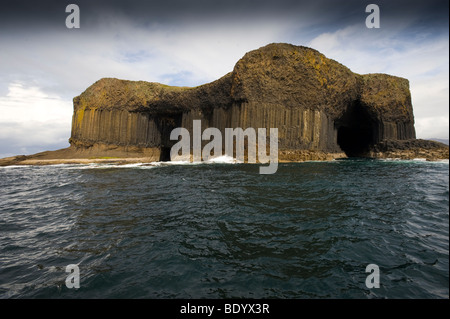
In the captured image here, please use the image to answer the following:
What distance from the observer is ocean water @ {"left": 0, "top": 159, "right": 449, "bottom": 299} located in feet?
12.1

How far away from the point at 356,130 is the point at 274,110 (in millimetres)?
27505

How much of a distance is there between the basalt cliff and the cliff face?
148 mm

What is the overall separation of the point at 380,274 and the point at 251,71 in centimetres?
3220

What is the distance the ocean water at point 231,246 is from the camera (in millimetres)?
3688

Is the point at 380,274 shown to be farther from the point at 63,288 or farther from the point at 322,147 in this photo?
the point at 322,147

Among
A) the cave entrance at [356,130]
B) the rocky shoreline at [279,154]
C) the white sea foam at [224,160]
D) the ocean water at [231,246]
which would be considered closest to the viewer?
the ocean water at [231,246]

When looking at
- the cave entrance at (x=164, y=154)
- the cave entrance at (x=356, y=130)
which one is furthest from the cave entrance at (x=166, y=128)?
the cave entrance at (x=356, y=130)

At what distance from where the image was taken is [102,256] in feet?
16.0

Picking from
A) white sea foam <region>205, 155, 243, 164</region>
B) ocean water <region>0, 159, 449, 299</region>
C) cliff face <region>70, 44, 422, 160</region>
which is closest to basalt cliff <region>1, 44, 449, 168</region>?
cliff face <region>70, 44, 422, 160</region>

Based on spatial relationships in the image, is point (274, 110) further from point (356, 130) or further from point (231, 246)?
point (231, 246)

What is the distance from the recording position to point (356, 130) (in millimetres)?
49000

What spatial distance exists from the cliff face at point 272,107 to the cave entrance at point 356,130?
214 millimetres

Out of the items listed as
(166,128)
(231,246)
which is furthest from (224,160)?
(231,246)

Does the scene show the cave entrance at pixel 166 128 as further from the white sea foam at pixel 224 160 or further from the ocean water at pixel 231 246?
the ocean water at pixel 231 246
